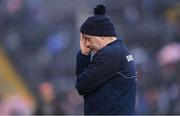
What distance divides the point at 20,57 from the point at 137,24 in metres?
1.72

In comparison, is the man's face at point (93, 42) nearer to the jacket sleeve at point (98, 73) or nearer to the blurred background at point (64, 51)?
the jacket sleeve at point (98, 73)

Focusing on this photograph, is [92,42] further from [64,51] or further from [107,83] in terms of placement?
[64,51]

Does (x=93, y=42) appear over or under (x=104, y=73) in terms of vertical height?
over

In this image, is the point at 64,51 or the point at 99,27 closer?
the point at 99,27

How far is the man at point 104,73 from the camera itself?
353 centimetres

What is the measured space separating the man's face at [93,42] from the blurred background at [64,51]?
176 inches

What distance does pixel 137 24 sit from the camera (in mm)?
8367

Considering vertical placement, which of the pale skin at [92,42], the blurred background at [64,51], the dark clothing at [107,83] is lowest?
the blurred background at [64,51]

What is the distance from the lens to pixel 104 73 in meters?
3.54

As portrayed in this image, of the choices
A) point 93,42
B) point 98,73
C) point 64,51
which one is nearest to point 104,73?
point 98,73

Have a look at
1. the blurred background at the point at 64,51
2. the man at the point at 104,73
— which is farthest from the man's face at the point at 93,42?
the blurred background at the point at 64,51

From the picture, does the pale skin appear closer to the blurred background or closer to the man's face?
the man's face

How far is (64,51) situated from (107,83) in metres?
4.74

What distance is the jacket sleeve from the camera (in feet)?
11.6
